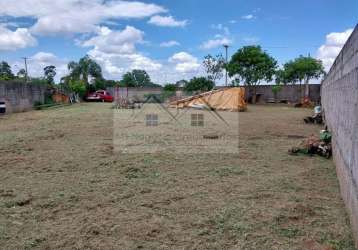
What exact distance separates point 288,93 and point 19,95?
1896 cm

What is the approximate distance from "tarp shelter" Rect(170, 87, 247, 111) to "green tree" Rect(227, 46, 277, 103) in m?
7.96

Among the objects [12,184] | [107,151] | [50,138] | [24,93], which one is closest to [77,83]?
[24,93]

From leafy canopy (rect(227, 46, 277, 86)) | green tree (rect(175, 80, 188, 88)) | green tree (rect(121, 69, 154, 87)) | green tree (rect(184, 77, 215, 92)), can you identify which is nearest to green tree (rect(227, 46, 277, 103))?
leafy canopy (rect(227, 46, 277, 86))

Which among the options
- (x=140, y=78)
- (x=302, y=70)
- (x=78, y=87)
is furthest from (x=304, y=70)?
(x=140, y=78)

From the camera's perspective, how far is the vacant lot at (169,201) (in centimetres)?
265

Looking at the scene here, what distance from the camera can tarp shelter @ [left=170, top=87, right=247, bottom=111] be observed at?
1794cm

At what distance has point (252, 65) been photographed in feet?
85.1

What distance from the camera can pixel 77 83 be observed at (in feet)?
101

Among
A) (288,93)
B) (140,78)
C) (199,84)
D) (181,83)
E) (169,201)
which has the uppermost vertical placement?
(140,78)

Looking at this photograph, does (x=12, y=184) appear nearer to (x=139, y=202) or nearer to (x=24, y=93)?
(x=139, y=202)

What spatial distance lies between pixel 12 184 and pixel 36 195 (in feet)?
2.01

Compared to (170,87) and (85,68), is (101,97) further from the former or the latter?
(85,68)

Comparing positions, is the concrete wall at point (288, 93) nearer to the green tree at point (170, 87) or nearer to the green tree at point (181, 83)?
the green tree at point (170, 87)

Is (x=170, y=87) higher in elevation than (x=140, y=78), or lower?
lower
